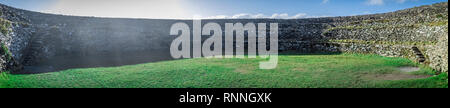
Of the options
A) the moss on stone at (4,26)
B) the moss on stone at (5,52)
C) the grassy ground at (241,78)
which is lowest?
the grassy ground at (241,78)

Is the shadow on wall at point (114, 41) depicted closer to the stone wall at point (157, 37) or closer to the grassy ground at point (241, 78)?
the stone wall at point (157, 37)

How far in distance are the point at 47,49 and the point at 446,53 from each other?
88.1ft

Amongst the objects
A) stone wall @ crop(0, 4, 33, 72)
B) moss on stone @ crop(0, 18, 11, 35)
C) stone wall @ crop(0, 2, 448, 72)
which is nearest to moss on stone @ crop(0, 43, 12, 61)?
stone wall @ crop(0, 4, 33, 72)

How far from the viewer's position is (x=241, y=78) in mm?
11500

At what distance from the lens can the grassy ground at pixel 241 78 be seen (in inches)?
398

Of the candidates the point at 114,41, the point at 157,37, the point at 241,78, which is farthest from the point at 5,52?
the point at 241,78

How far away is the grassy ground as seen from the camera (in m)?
10.1

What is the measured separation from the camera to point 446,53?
11539 mm

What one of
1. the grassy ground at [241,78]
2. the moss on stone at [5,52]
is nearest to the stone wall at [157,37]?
the moss on stone at [5,52]

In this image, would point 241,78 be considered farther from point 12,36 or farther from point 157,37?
point 157,37

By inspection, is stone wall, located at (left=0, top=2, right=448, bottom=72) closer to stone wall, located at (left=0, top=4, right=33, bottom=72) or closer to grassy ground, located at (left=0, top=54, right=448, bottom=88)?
stone wall, located at (left=0, top=4, right=33, bottom=72)
